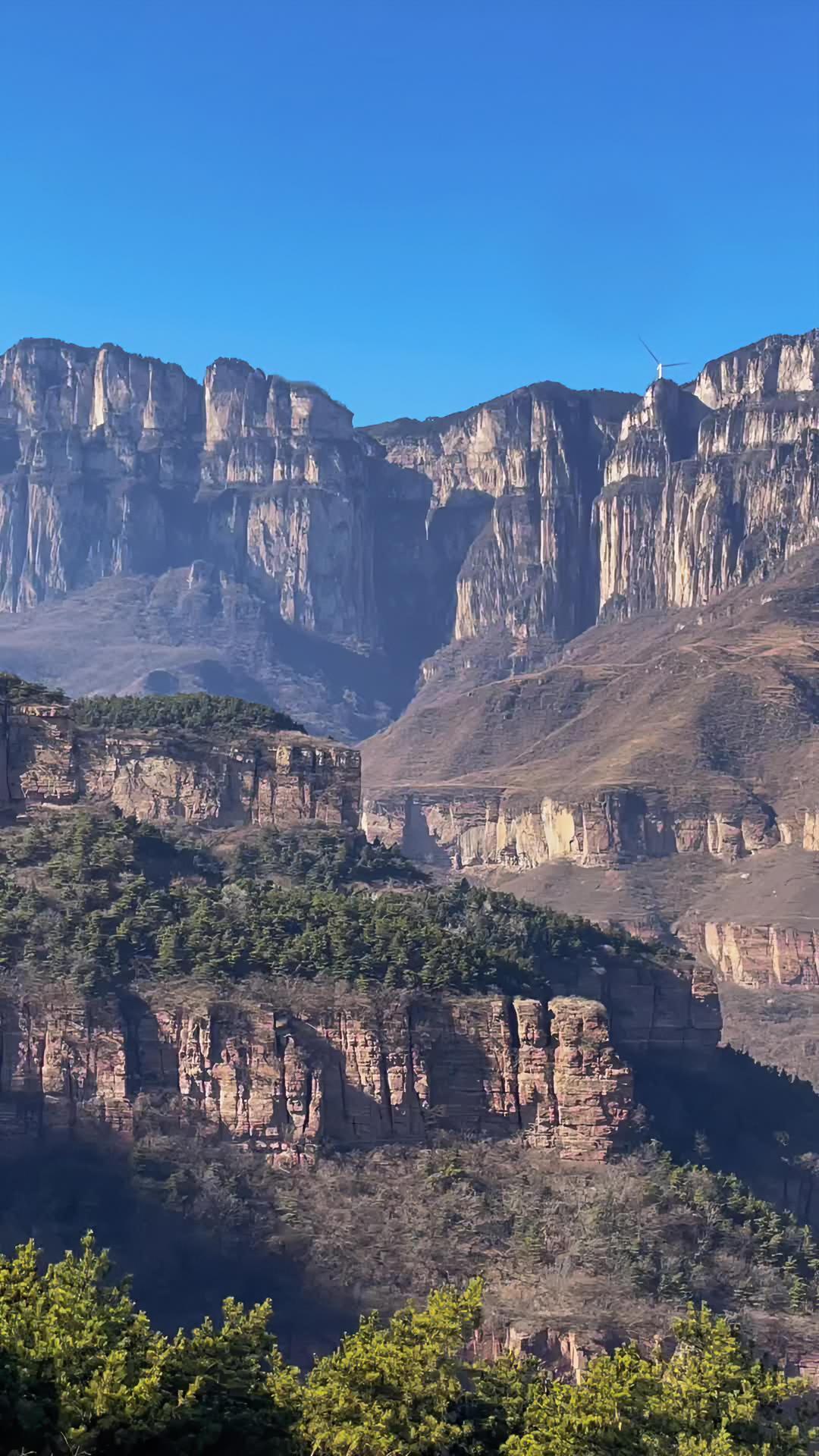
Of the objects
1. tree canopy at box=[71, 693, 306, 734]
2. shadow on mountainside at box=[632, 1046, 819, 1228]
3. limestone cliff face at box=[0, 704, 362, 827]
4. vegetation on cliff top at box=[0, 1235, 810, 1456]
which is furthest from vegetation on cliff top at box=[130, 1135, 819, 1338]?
tree canopy at box=[71, 693, 306, 734]

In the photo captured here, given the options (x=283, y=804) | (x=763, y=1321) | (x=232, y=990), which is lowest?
(x=763, y=1321)

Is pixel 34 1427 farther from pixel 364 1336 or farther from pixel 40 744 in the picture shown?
pixel 40 744

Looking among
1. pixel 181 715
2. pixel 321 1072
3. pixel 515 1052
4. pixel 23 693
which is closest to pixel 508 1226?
pixel 515 1052

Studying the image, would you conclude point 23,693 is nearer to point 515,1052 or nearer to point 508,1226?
point 515,1052

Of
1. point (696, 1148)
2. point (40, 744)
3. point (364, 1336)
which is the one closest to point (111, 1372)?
point (364, 1336)

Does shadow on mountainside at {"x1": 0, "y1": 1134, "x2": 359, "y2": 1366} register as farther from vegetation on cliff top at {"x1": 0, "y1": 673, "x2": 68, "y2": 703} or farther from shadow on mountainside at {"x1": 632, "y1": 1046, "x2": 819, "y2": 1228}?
vegetation on cliff top at {"x1": 0, "y1": 673, "x2": 68, "y2": 703}

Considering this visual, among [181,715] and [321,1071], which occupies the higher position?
[181,715]

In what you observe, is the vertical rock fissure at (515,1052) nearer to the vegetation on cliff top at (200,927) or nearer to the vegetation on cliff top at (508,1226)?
the vegetation on cliff top at (508,1226)
